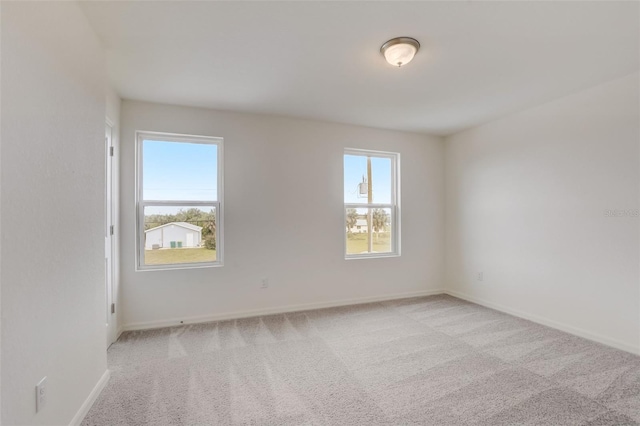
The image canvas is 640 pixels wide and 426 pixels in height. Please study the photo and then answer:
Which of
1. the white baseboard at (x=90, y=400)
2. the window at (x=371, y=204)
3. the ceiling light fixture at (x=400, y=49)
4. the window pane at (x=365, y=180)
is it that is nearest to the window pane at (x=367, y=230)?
the window at (x=371, y=204)

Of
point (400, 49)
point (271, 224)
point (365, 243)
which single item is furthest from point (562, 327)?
point (271, 224)

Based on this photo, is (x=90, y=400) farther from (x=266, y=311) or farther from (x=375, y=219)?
(x=375, y=219)

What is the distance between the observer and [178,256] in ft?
10.9

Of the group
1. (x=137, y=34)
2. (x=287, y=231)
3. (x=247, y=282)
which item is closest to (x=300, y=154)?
(x=287, y=231)

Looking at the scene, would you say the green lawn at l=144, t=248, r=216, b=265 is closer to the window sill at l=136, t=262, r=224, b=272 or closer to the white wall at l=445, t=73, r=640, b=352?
the window sill at l=136, t=262, r=224, b=272

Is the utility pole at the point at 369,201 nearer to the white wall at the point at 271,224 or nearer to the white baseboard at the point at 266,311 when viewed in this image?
the white wall at the point at 271,224

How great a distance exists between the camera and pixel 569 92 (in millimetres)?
2941

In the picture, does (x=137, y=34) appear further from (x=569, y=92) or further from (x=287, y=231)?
(x=569, y=92)

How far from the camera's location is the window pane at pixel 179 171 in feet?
10.7

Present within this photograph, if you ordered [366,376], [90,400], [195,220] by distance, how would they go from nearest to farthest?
[90,400]
[366,376]
[195,220]

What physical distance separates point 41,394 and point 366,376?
190cm

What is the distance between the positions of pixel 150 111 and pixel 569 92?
4.38 meters

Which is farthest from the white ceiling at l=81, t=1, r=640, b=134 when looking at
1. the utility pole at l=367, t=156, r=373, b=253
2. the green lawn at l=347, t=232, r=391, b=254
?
the green lawn at l=347, t=232, r=391, b=254

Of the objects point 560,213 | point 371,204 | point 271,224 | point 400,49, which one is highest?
point 400,49
